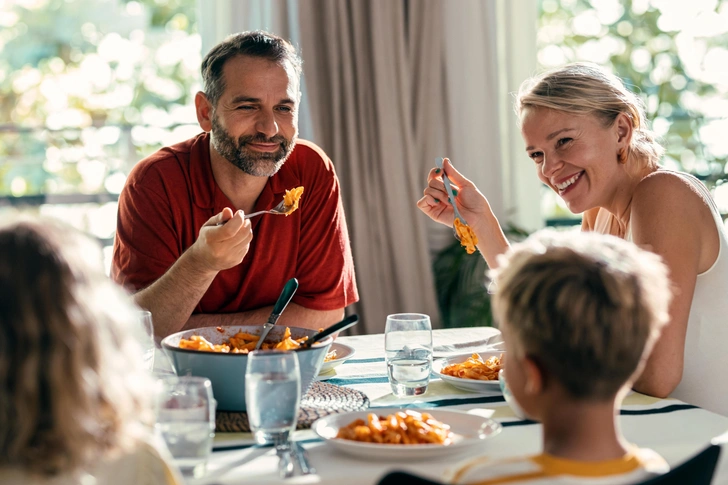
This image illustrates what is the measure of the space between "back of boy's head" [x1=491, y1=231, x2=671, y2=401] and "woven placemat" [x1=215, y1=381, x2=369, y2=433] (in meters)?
0.46

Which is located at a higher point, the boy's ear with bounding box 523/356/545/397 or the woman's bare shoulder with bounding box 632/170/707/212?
the woman's bare shoulder with bounding box 632/170/707/212

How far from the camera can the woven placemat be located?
1316 mm

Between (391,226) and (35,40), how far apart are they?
210 centimetres

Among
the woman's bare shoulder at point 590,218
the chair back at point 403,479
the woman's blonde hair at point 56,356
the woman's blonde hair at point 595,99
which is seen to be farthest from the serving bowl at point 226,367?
the woman's bare shoulder at point 590,218

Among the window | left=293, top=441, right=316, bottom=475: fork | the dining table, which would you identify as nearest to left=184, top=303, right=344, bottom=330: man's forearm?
the dining table

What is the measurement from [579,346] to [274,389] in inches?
17.4

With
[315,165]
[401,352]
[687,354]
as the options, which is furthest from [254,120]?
[687,354]

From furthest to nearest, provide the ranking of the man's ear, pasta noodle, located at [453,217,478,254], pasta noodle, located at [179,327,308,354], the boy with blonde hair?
the man's ear
pasta noodle, located at [453,217,478,254]
pasta noodle, located at [179,327,308,354]
the boy with blonde hair

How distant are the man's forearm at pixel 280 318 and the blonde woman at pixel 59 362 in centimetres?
106

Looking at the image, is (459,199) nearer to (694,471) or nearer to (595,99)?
(595,99)

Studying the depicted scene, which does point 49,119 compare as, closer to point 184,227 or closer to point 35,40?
point 35,40

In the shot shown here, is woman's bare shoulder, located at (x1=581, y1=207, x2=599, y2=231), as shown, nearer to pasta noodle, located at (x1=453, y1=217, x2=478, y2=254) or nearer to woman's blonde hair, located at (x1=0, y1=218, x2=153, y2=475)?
pasta noodle, located at (x1=453, y1=217, x2=478, y2=254)

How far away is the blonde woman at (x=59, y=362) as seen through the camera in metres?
0.86

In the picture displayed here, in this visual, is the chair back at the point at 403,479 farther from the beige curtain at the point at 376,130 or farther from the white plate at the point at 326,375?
the beige curtain at the point at 376,130
